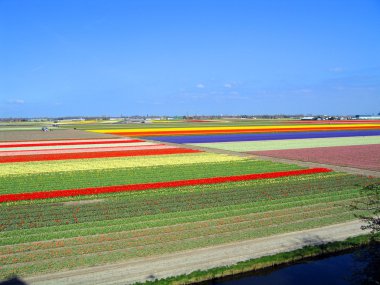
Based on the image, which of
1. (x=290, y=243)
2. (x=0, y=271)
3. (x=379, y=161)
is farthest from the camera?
(x=379, y=161)

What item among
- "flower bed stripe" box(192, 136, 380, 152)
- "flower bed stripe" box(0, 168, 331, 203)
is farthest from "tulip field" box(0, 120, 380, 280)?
"flower bed stripe" box(192, 136, 380, 152)

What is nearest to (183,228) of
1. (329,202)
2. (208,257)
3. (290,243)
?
(208,257)

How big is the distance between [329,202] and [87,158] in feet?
82.5

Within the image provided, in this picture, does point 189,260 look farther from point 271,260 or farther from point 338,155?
point 338,155

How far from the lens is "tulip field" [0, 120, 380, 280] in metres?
13.7

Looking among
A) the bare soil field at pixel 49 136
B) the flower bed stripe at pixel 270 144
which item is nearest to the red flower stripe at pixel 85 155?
the flower bed stripe at pixel 270 144

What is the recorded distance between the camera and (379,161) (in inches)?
1369

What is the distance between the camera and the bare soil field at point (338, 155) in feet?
110

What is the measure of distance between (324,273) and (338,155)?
28696mm

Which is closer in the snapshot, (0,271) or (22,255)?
(0,271)

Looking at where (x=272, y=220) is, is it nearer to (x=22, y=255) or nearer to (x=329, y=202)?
(x=329, y=202)

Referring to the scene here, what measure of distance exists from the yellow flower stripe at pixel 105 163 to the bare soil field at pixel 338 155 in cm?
570

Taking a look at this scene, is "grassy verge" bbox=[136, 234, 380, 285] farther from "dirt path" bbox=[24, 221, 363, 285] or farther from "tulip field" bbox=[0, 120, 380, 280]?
"tulip field" bbox=[0, 120, 380, 280]

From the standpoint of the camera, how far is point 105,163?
35.0 meters
